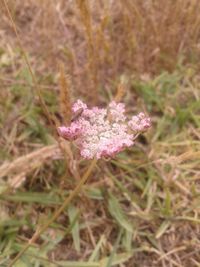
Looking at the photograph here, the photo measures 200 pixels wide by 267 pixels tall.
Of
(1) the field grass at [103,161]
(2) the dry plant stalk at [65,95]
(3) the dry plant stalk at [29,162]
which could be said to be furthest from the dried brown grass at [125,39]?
(2) the dry plant stalk at [65,95]

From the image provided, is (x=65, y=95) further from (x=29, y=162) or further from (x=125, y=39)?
(x=125, y=39)

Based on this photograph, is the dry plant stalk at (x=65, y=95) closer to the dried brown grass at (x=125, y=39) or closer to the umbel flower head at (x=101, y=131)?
the umbel flower head at (x=101, y=131)

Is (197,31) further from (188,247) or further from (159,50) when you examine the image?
(188,247)

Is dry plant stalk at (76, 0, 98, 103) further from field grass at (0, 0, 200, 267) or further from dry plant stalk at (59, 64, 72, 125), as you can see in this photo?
dry plant stalk at (59, 64, 72, 125)

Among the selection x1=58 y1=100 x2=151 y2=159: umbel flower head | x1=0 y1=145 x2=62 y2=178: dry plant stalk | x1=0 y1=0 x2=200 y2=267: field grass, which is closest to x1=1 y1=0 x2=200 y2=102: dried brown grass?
x1=0 y1=0 x2=200 y2=267: field grass

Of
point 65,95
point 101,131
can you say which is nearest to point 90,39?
point 65,95
